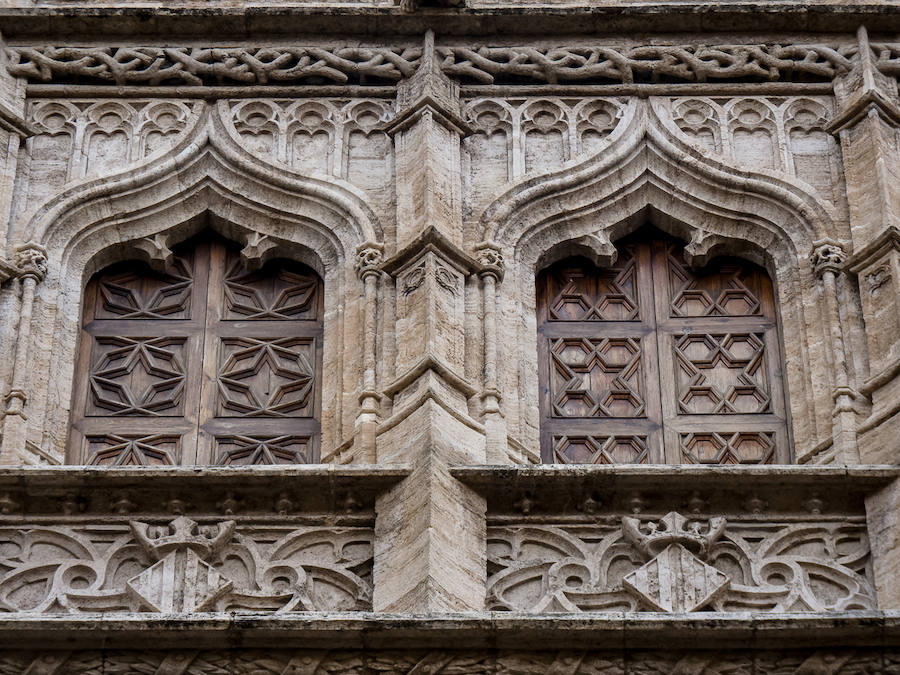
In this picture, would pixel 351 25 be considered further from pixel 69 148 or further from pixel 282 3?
pixel 69 148

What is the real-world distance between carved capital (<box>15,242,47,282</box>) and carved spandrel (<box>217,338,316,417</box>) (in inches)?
48.4

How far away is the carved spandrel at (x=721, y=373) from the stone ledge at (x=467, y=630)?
9.41 feet

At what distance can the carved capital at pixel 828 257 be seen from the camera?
16.7 m

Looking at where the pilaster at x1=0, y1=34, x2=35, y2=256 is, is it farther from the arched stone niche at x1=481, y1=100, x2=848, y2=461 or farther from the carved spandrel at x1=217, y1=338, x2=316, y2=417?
the arched stone niche at x1=481, y1=100, x2=848, y2=461

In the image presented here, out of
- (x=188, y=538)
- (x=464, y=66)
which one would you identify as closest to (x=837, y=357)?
(x=464, y=66)

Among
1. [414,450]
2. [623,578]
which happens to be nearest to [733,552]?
[623,578]

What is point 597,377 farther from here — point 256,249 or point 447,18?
point 447,18

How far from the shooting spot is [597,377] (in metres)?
16.7

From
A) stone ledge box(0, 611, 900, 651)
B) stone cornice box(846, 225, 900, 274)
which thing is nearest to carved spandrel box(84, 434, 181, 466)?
stone ledge box(0, 611, 900, 651)

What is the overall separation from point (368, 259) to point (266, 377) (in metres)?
0.98

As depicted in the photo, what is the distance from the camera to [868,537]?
50.0 ft

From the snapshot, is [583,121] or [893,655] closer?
[893,655]

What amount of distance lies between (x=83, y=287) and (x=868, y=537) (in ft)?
17.4

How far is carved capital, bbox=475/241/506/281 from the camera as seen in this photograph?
1664cm
